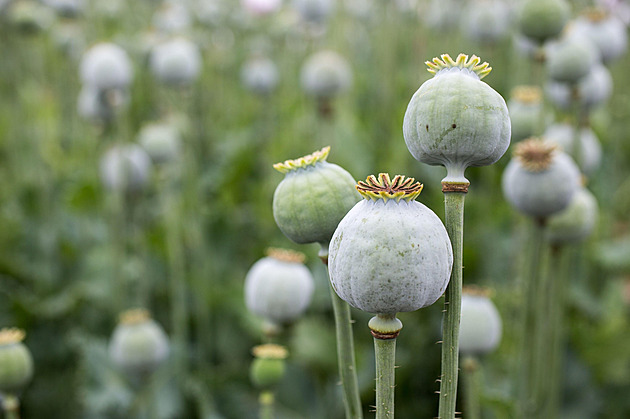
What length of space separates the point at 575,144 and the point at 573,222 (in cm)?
25

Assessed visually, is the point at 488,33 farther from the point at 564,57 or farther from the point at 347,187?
the point at 347,187

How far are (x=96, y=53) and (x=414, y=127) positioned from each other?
61.0 inches

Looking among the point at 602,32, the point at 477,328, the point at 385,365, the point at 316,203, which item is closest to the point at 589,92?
the point at 602,32

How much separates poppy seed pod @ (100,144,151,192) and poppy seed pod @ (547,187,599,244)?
1.21m

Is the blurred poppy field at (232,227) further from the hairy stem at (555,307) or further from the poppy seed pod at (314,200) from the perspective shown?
the poppy seed pod at (314,200)

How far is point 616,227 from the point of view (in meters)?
2.91

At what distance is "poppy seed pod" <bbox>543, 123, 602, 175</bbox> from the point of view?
1.47 metres

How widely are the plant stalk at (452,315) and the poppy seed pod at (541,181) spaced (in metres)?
0.65

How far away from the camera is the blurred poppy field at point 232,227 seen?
5.41 feet

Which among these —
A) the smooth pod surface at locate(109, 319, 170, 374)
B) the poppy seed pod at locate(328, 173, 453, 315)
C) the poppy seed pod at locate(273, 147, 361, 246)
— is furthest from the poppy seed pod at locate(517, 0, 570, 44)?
the smooth pod surface at locate(109, 319, 170, 374)

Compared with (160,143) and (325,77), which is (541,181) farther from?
(325,77)

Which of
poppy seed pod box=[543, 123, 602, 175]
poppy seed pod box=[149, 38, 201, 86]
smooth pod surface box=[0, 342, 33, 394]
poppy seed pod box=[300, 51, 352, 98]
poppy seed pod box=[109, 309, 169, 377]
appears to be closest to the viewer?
smooth pod surface box=[0, 342, 33, 394]

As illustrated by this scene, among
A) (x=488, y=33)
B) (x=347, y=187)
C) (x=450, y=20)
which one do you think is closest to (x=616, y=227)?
(x=488, y=33)

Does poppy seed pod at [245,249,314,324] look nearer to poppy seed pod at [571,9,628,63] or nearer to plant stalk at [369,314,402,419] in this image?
plant stalk at [369,314,402,419]
